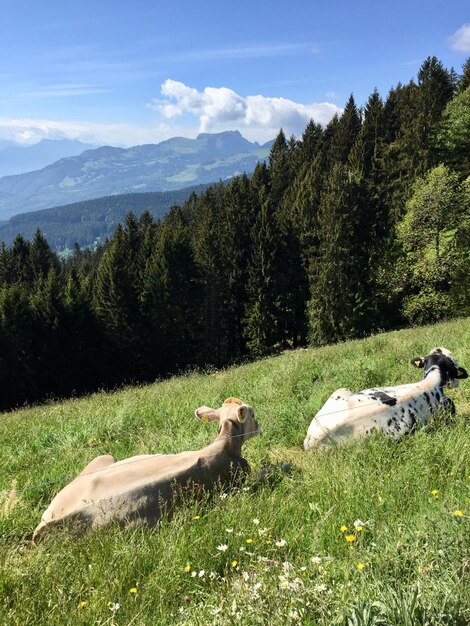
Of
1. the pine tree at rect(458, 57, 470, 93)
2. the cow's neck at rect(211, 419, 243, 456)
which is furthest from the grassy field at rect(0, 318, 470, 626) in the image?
the pine tree at rect(458, 57, 470, 93)

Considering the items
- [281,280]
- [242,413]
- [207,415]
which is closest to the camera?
[242,413]

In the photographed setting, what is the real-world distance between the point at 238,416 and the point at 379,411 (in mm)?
2014

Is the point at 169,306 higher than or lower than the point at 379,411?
lower

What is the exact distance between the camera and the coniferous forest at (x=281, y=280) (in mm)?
33938

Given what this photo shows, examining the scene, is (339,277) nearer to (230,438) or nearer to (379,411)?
(379,411)

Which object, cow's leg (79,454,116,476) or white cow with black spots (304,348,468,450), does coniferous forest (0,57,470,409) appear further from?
cow's leg (79,454,116,476)

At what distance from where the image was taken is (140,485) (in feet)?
13.7

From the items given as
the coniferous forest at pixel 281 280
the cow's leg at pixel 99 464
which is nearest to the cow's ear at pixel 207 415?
the cow's leg at pixel 99 464

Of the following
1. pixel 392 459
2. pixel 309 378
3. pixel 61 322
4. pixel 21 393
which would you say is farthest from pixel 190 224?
pixel 392 459

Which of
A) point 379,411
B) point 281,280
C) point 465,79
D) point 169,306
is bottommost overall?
point 169,306

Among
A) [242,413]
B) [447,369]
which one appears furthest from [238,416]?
[447,369]

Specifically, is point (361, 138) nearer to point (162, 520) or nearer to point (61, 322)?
point (61, 322)

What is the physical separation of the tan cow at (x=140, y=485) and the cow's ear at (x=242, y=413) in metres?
0.18

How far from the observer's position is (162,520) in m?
3.90
